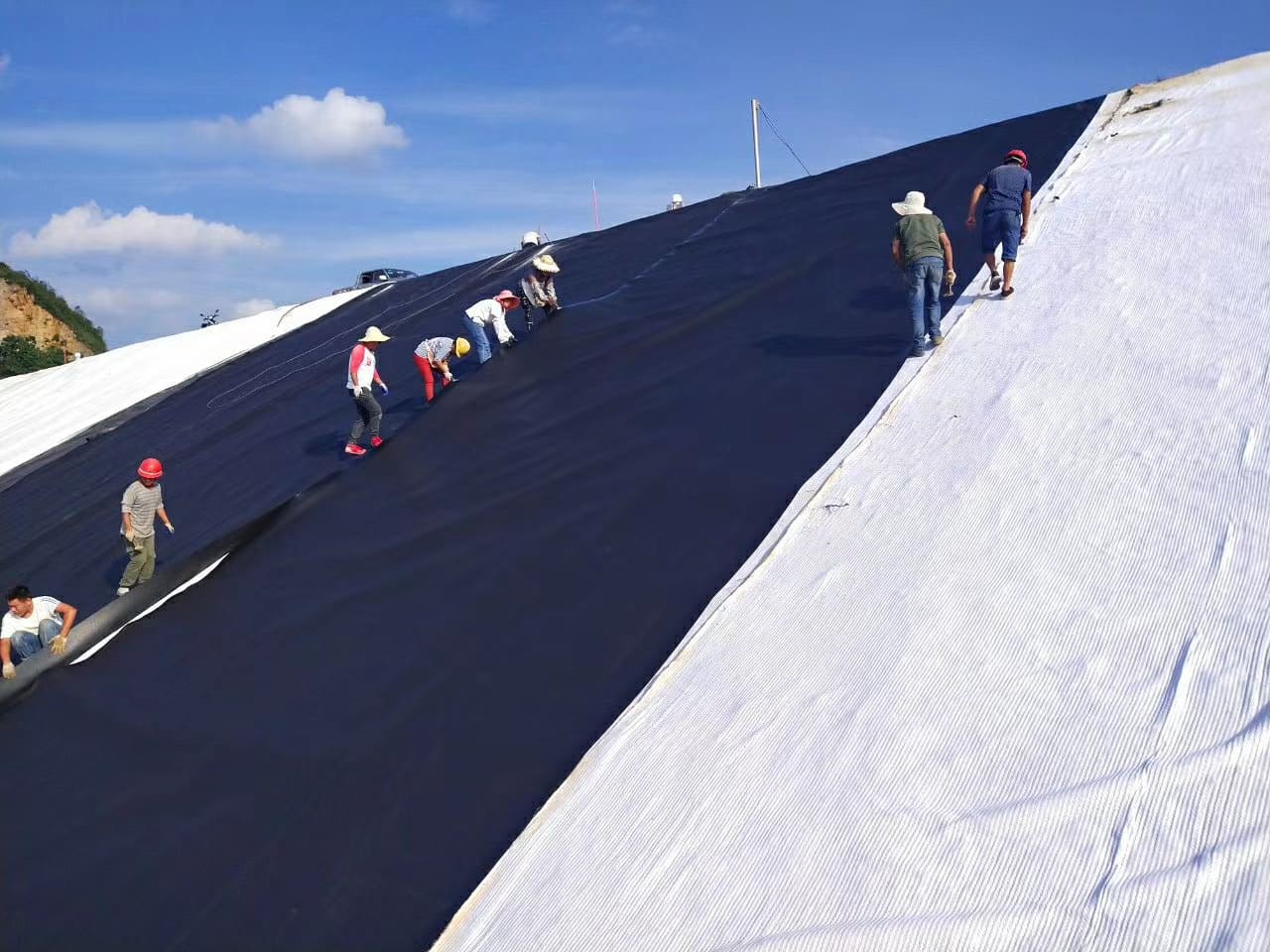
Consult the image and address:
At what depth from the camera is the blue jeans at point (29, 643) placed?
540cm

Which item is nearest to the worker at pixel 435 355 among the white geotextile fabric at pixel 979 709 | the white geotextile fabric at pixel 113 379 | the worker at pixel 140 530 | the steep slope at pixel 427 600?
the steep slope at pixel 427 600

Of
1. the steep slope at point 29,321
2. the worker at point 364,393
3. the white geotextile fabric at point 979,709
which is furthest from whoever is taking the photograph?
the steep slope at point 29,321

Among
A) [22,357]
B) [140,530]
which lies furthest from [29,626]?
[22,357]

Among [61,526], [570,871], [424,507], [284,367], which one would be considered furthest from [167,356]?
[570,871]

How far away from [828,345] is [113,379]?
39.1ft

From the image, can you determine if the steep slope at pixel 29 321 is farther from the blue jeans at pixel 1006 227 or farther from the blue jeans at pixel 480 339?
the blue jeans at pixel 1006 227

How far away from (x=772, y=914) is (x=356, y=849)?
5.25 ft

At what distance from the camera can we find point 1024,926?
221 centimetres

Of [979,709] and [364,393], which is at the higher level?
[364,393]

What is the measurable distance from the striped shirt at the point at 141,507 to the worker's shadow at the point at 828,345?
445 centimetres

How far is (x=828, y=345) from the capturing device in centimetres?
616

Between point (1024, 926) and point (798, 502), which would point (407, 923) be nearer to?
point (1024, 926)

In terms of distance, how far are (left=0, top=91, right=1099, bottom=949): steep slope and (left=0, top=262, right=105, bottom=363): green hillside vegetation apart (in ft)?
99.0

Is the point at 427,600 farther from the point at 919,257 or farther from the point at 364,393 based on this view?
the point at 919,257
